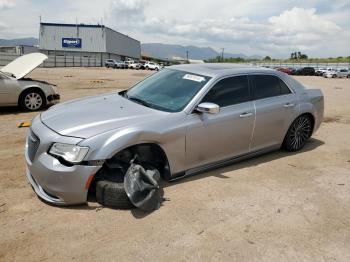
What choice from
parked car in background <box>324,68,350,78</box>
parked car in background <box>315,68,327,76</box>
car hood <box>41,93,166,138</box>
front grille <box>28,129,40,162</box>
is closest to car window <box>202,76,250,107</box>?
car hood <box>41,93,166,138</box>

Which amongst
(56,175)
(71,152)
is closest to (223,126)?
(71,152)

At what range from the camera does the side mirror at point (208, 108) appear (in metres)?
4.33

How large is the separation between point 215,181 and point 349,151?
3.29 m

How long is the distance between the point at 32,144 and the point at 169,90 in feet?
6.31

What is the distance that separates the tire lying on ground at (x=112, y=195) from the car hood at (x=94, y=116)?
1.90 feet

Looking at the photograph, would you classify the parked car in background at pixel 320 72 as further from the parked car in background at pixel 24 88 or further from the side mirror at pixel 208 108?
the side mirror at pixel 208 108

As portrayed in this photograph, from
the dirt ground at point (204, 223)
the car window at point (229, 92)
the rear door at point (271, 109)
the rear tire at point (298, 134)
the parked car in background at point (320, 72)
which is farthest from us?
the parked car in background at point (320, 72)

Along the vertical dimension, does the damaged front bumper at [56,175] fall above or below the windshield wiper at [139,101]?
below

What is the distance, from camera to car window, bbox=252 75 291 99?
5371 mm

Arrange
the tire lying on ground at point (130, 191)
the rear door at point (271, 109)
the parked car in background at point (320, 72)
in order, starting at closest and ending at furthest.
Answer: the tire lying on ground at point (130, 191) → the rear door at point (271, 109) → the parked car in background at point (320, 72)

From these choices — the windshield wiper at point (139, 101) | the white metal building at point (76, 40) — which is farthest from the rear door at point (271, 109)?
the white metal building at point (76, 40)

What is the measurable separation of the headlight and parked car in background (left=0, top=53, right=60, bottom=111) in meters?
6.07

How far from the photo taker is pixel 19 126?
7605 millimetres

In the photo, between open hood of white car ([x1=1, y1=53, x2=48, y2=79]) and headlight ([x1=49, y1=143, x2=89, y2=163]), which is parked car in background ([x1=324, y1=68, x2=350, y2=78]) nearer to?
open hood of white car ([x1=1, y1=53, x2=48, y2=79])
